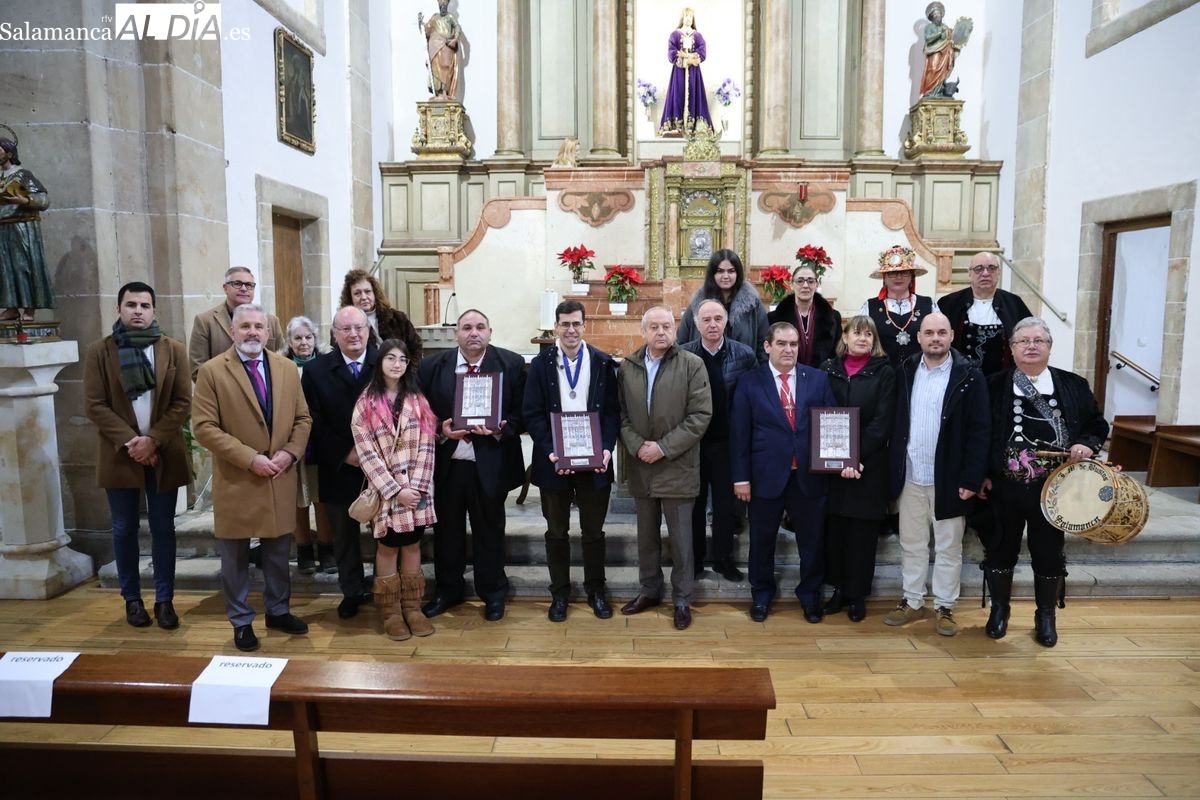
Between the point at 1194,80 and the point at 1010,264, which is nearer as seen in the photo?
the point at 1194,80

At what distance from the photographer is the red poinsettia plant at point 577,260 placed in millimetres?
8898

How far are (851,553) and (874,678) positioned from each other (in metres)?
0.74

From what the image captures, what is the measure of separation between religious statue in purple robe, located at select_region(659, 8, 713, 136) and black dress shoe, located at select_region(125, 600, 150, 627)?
953cm

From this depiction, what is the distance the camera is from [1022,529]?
3.72 m

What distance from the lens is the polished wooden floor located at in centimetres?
276

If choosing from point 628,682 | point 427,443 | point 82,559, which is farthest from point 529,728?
point 82,559

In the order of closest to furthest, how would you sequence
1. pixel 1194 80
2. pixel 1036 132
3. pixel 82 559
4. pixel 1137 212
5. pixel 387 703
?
pixel 387 703 < pixel 82 559 < pixel 1194 80 < pixel 1137 212 < pixel 1036 132

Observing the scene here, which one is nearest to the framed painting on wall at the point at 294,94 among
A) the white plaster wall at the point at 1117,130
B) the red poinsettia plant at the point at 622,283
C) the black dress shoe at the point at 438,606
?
the red poinsettia plant at the point at 622,283

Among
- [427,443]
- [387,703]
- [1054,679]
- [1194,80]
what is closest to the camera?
[387,703]

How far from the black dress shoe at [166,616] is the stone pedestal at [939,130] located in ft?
35.7

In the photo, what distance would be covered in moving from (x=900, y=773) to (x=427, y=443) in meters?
2.41

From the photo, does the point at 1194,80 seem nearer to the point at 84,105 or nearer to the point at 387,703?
the point at 387,703

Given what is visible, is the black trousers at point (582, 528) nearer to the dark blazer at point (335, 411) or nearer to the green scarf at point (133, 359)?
the dark blazer at point (335, 411)

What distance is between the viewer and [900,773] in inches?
108
